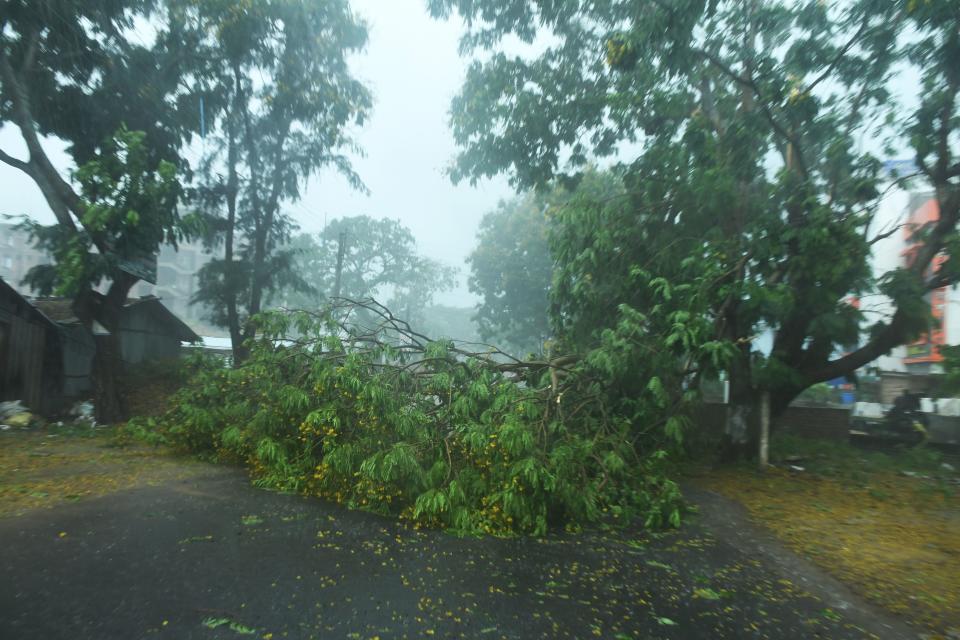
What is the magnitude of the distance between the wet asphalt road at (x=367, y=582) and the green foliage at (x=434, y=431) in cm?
35

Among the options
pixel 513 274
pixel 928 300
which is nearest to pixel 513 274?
pixel 513 274

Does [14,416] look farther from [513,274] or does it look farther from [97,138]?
[513,274]

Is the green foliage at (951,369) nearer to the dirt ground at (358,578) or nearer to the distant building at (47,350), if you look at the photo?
the dirt ground at (358,578)

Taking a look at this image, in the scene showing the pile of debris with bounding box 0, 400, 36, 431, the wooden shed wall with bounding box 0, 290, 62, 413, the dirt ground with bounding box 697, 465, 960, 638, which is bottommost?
the dirt ground with bounding box 697, 465, 960, 638

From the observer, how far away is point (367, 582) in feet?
13.8

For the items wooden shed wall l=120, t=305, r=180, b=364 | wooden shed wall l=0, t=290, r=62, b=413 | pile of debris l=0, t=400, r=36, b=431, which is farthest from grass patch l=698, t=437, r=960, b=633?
wooden shed wall l=120, t=305, r=180, b=364

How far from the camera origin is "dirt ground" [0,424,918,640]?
356cm

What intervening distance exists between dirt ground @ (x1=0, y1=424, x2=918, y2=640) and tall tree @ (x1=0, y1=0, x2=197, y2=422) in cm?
597

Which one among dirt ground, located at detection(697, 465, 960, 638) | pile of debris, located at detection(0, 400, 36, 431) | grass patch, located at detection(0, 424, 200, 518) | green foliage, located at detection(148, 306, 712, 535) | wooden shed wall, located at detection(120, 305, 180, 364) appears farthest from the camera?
wooden shed wall, located at detection(120, 305, 180, 364)

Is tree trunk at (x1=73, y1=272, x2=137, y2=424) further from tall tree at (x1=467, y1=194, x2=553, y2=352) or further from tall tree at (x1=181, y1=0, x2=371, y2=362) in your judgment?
tall tree at (x1=467, y1=194, x2=553, y2=352)

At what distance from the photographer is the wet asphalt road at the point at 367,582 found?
354cm

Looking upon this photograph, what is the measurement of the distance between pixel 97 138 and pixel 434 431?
10310 mm

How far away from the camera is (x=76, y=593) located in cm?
376

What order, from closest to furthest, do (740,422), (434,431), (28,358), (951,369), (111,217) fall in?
1. (434,431)
2. (951,369)
3. (740,422)
4. (111,217)
5. (28,358)
